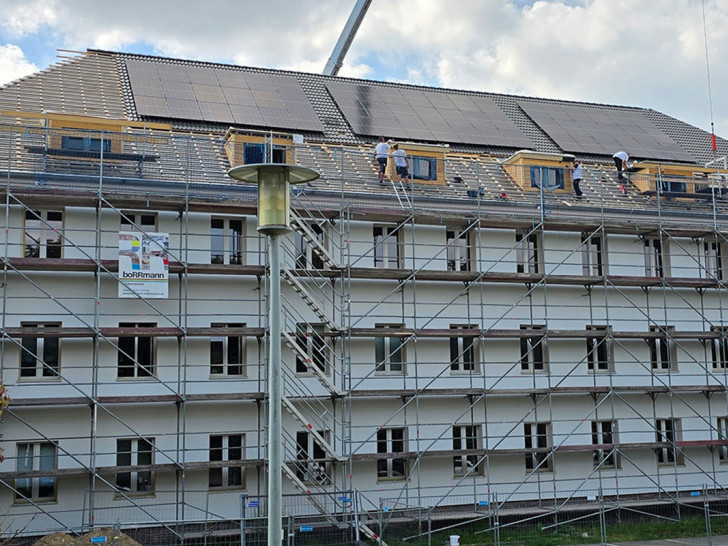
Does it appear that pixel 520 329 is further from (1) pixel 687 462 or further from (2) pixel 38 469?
(2) pixel 38 469

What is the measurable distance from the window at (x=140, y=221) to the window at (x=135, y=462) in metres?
5.07

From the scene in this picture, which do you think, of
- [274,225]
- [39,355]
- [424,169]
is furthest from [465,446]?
[274,225]

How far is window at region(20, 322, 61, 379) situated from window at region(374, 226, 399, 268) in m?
8.43

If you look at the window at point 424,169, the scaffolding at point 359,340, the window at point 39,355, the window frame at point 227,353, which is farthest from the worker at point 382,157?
the window at point 39,355

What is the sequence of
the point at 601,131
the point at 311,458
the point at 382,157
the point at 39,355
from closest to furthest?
the point at 39,355
the point at 311,458
the point at 382,157
the point at 601,131

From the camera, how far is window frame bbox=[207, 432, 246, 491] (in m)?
21.5

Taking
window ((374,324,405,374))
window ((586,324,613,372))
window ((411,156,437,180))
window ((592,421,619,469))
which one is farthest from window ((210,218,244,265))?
window ((592,421,619,469))

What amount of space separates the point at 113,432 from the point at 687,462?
16.1 m

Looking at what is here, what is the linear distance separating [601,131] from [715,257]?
7.72 meters

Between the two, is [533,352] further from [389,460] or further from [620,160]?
[620,160]

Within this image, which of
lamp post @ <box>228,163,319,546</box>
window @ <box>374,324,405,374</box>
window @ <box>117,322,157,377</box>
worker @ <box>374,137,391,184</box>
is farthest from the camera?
worker @ <box>374,137,391,184</box>

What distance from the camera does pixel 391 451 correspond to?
23312 mm

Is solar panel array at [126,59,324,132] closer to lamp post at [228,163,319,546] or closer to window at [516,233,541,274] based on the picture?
window at [516,233,541,274]

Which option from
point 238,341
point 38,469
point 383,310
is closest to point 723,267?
point 383,310
